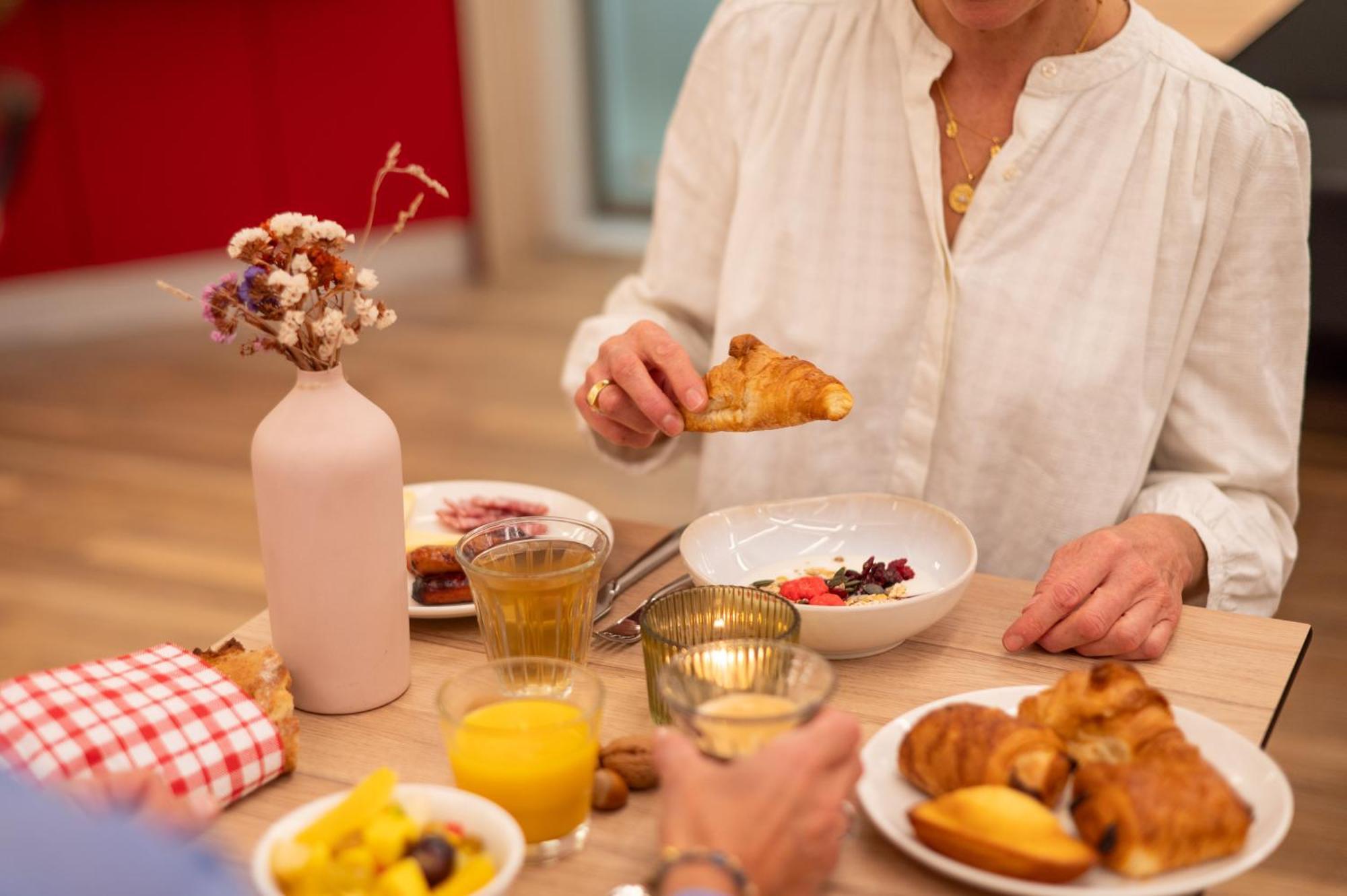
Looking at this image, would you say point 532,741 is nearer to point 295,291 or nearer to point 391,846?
point 391,846

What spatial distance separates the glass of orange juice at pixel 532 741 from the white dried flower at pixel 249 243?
0.35 m

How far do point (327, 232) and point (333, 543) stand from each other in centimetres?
25

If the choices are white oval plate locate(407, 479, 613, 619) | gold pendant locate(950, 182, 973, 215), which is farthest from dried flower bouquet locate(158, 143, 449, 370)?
gold pendant locate(950, 182, 973, 215)

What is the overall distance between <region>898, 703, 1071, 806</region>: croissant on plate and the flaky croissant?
0.36 meters

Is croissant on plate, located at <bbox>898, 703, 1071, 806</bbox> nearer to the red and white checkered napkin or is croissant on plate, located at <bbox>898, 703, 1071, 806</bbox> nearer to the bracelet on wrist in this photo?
the bracelet on wrist

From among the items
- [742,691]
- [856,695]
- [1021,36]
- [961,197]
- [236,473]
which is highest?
[1021,36]

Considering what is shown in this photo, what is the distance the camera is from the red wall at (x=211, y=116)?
4609 mm

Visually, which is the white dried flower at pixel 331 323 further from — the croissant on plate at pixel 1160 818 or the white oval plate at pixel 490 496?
the croissant on plate at pixel 1160 818

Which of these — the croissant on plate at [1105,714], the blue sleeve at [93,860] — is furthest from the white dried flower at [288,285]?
the croissant on plate at [1105,714]

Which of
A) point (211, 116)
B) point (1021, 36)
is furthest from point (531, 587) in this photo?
point (211, 116)

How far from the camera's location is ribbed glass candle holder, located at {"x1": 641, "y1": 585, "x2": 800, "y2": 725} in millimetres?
1173

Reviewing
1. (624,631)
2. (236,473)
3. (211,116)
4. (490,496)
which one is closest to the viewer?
(624,631)

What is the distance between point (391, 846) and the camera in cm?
89

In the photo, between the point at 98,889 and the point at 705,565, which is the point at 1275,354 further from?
the point at 98,889
